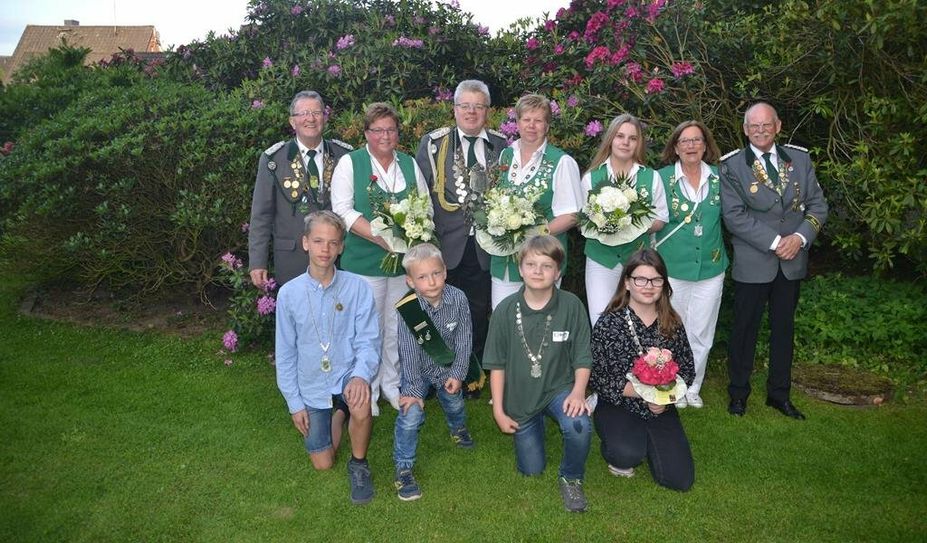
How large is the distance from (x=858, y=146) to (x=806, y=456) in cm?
217

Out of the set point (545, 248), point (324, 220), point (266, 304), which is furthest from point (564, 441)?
point (266, 304)

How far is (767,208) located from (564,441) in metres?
1.99

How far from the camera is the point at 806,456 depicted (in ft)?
13.6

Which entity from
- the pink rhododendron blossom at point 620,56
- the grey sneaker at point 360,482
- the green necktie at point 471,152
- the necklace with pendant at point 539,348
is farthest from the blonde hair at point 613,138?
the grey sneaker at point 360,482

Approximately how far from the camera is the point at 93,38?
30.0 meters

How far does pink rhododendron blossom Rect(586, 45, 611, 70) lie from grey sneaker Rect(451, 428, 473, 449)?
3.41 meters

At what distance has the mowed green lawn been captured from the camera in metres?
3.47

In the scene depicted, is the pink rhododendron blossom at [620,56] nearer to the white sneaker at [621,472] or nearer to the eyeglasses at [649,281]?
the eyeglasses at [649,281]

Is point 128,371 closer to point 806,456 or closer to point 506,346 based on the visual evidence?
point 506,346

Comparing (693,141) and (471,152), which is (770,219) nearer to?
(693,141)

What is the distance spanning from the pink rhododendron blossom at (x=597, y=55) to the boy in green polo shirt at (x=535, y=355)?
2788 mm

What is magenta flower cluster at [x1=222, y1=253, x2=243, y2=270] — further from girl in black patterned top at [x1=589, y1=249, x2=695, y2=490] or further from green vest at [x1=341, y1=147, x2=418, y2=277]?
girl in black patterned top at [x1=589, y1=249, x2=695, y2=490]

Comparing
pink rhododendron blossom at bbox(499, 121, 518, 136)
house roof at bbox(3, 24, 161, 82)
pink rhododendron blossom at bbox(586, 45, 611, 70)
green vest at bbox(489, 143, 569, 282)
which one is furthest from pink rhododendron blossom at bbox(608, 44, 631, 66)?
house roof at bbox(3, 24, 161, 82)

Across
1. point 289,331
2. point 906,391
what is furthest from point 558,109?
point 906,391
